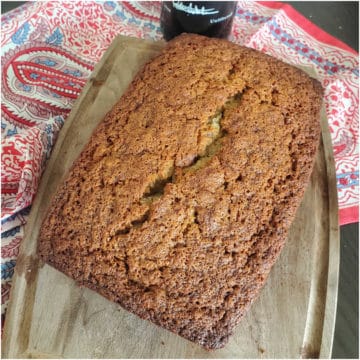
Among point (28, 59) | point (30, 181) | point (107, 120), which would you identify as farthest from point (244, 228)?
point (28, 59)

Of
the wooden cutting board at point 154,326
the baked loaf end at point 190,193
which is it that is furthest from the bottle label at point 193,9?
the wooden cutting board at point 154,326

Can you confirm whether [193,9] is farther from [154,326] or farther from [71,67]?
[154,326]

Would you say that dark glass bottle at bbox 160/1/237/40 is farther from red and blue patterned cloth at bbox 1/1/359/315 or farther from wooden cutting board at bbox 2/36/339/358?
wooden cutting board at bbox 2/36/339/358

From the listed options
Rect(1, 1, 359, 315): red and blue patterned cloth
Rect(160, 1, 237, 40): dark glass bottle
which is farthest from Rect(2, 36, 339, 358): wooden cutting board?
Rect(160, 1, 237, 40): dark glass bottle

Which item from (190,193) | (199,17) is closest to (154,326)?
(190,193)

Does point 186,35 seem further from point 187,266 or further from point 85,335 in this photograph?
point 85,335

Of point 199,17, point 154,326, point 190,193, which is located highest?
point 199,17
